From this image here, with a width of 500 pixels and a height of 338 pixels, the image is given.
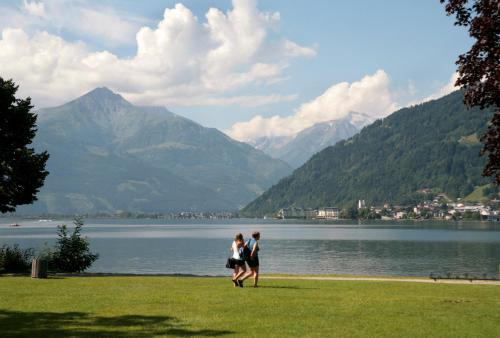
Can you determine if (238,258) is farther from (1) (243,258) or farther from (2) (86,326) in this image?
(2) (86,326)

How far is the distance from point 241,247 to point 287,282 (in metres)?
4.63

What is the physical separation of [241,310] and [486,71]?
35.0ft

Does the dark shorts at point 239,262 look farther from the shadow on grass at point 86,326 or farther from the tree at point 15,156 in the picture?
the tree at point 15,156

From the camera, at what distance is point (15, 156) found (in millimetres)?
38938

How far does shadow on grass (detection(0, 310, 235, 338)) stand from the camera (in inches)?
628

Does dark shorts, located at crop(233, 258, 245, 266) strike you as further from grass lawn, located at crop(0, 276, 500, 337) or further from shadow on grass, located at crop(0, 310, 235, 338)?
shadow on grass, located at crop(0, 310, 235, 338)

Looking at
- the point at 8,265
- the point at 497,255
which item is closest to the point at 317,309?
the point at 8,265

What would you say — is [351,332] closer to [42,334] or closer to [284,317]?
[284,317]

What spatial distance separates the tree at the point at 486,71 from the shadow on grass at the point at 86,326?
→ 842cm

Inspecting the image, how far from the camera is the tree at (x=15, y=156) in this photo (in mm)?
38750

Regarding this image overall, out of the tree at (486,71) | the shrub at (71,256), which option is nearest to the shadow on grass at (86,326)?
the tree at (486,71)

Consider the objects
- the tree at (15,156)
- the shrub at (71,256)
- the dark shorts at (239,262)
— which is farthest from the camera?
the shrub at (71,256)

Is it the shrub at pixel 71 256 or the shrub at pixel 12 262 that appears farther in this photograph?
the shrub at pixel 71 256

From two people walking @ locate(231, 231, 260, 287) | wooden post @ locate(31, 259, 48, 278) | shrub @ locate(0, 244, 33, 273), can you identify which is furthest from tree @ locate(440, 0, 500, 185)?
shrub @ locate(0, 244, 33, 273)
